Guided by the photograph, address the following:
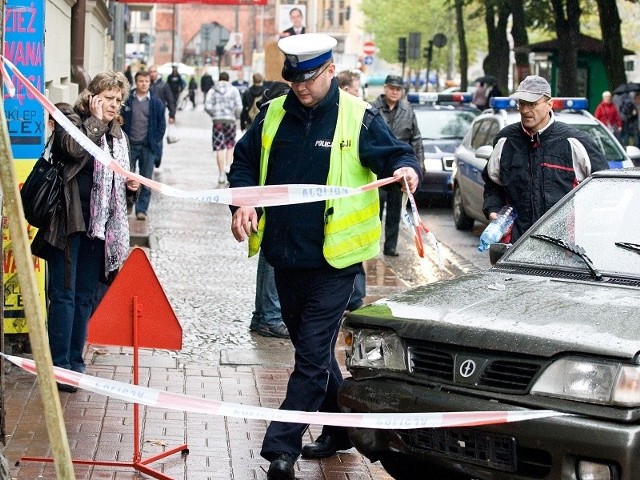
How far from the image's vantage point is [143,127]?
16938 mm

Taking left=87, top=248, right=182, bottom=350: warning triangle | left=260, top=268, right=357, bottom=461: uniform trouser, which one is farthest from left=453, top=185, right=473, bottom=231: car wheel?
left=87, top=248, right=182, bottom=350: warning triangle

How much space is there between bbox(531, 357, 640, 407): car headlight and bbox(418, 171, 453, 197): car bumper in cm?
1575

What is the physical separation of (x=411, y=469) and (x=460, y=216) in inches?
503

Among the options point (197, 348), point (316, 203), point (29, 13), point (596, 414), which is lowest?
point (197, 348)

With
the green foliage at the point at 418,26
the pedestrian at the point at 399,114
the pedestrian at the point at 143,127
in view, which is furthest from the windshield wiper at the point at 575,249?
the green foliage at the point at 418,26

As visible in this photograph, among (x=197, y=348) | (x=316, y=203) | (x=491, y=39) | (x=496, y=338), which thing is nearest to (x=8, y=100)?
(x=197, y=348)

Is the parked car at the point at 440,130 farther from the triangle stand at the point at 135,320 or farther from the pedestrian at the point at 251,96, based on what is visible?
the triangle stand at the point at 135,320

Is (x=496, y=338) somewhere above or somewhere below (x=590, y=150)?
below

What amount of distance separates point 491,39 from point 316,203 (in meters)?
34.4

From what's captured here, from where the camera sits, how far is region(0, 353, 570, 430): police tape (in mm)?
5215

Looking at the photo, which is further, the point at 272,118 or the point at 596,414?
the point at 272,118

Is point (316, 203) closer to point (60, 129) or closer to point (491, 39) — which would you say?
point (60, 129)

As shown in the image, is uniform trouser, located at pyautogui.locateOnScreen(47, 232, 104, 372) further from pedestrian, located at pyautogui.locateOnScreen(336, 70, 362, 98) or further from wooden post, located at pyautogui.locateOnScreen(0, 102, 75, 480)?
wooden post, located at pyautogui.locateOnScreen(0, 102, 75, 480)

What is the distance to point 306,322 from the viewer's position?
6.37 meters
